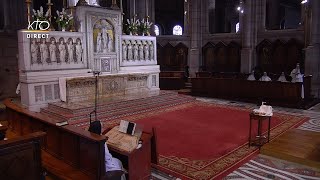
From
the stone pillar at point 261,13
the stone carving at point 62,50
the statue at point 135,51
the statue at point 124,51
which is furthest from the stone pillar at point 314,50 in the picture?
the stone carving at point 62,50

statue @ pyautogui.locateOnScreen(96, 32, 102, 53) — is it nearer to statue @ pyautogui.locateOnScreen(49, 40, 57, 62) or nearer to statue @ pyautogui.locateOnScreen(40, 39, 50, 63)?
statue @ pyautogui.locateOnScreen(49, 40, 57, 62)

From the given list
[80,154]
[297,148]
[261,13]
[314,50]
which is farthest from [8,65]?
[314,50]

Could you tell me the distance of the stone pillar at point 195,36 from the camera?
1722 centimetres

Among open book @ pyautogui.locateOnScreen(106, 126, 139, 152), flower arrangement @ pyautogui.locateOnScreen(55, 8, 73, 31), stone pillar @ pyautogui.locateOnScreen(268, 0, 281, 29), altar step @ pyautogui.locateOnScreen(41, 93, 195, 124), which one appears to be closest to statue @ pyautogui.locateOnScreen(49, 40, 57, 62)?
flower arrangement @ pyautogui.locateOnScreen(55, 8, 73, 31)

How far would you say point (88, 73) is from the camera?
34.6ft

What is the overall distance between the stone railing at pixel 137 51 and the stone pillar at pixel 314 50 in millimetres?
6929

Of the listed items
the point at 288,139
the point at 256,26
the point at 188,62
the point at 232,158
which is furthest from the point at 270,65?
the point at 232,158

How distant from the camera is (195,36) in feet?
56.8

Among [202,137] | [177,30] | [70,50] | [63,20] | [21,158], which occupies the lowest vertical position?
[202,137]

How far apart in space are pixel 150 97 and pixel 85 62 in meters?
2.70

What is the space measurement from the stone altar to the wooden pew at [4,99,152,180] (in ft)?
12.4

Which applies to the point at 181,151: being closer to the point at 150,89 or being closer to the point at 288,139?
the point at 288,139

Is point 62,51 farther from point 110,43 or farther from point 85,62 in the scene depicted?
point 110,43

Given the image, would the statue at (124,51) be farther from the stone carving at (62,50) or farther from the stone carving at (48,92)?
the stone carving at (48,92)
